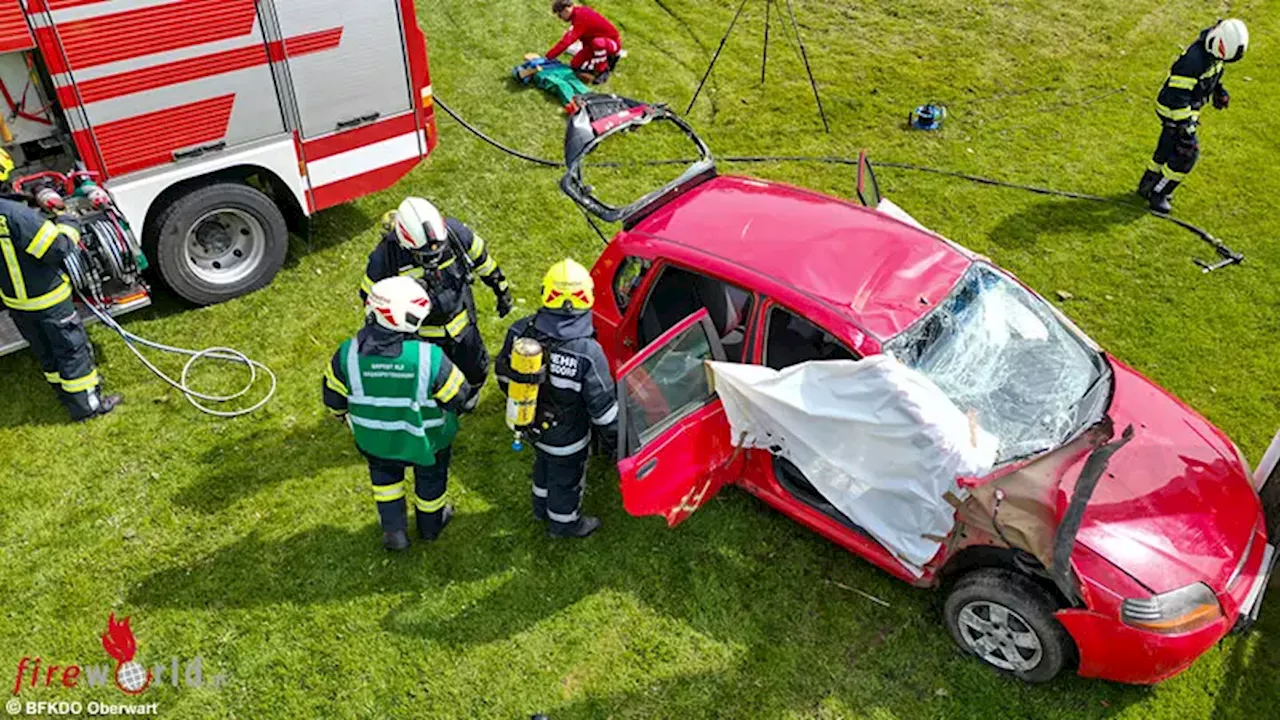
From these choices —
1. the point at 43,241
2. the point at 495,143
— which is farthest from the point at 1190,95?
the point at 43,241

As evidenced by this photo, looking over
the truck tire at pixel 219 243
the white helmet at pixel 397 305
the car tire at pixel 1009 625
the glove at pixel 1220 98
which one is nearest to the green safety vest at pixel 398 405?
the white helmet at pixel 397 305

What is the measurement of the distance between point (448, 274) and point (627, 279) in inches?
45.1

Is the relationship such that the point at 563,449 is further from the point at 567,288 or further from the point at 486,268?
the point at 486,268

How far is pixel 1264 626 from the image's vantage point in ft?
17.2

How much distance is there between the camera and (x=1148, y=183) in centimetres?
911

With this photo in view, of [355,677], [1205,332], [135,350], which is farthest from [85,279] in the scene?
[1205,332]

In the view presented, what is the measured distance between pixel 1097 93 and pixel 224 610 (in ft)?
36.1

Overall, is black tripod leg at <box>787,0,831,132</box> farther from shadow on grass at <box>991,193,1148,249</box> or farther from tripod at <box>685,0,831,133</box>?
shadow on grass at <box>991,193,1148,249</box>

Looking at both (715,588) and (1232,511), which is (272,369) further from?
(1232,511)

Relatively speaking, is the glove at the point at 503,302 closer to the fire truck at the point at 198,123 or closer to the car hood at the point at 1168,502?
the fire truck at the point at 198,123

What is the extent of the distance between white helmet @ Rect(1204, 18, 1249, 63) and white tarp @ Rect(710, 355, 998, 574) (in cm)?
572

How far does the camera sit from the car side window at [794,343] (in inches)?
204

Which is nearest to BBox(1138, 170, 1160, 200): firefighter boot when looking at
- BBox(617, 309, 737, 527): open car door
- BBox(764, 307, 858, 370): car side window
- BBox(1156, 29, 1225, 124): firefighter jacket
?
BBox(1156, 29, 1225, 124): firefighter jacket

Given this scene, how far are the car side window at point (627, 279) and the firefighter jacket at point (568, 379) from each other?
0.90 m
